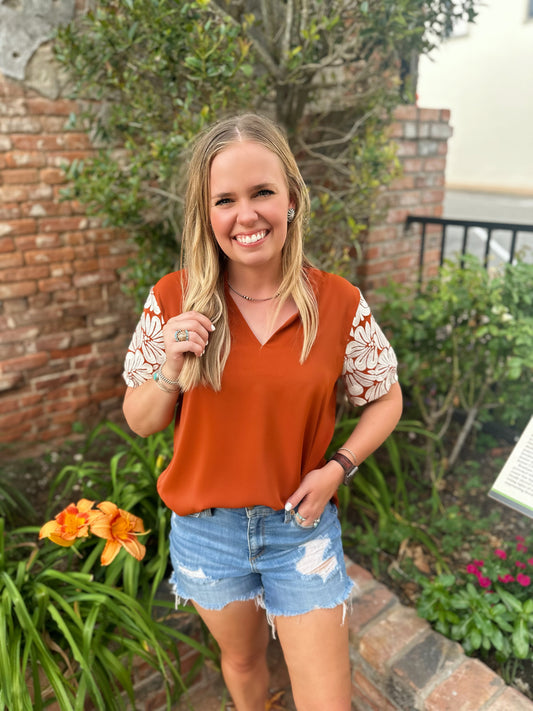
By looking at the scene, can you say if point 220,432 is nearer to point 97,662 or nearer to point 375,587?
point 97,662

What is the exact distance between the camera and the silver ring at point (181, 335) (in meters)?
1.27

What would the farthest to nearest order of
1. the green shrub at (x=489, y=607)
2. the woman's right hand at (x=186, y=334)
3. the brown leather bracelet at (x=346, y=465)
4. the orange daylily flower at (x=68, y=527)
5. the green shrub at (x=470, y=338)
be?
the green shrub at (x=470, y=338)
the green shrub at (x=489, y=607)
the orange daylily flower at (x=68, y=527)
the brown leather bracelet at (x=346, y=465)
the woman's right hand at (x=186, y=334)

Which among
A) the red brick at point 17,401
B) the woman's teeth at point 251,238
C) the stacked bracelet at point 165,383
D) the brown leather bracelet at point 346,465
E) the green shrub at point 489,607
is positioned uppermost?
the woman's teeth at point 251,238

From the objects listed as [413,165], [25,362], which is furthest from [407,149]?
[25,362]

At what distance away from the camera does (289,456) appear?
143 centimetres

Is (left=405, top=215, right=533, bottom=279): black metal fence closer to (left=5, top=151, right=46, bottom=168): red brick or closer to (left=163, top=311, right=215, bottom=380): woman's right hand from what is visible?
(left=163, top=311, right=215, bottom=380): woman's right hand

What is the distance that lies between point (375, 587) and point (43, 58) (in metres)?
3.07

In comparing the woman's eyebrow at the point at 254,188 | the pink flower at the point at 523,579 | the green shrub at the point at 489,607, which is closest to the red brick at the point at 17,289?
the woman's eyebrow at the point at 254,188

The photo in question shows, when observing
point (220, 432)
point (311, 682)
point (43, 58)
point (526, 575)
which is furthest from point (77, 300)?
point (526, 575)

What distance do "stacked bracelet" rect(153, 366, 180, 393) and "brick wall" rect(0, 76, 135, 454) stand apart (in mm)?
1918

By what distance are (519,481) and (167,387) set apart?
112cm

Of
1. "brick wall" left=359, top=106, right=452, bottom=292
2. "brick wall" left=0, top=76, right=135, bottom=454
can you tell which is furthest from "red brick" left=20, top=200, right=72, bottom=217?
"brick wall" left=359, top=106, right=452, bottom=292

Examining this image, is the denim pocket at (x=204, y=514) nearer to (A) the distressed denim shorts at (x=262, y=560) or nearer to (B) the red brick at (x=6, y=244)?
(A) the distressed denim shorts at (x=262, y=560)

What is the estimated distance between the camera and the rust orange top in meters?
1.38
